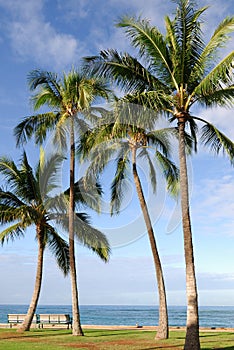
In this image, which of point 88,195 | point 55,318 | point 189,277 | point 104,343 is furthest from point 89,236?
point 189,277

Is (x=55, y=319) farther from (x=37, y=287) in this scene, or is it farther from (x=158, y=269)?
(x=158, y=269)

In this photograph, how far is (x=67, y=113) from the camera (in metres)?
20.9

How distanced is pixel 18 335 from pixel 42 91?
10.7m

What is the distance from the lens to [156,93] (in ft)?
48.9

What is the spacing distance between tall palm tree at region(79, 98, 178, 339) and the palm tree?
367 cm

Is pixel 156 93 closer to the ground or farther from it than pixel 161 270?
farther from it

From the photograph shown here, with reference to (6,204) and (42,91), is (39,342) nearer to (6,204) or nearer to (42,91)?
(6,204)

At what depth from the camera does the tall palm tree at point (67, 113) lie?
64.6ft

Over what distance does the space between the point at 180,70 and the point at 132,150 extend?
4.94m

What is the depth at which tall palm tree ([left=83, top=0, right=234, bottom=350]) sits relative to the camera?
47.8ft

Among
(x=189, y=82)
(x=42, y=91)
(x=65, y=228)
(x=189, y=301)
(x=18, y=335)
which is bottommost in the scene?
(x=18, y=335)

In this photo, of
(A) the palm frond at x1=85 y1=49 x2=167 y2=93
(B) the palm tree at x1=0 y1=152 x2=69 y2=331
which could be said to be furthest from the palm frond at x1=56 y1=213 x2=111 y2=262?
(A) the palm frond at x1=85 y1=49 x2=167 y2=93

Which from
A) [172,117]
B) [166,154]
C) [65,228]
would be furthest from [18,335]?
[172,117]

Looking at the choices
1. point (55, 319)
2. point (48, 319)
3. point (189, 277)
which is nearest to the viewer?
point (189, 277)
